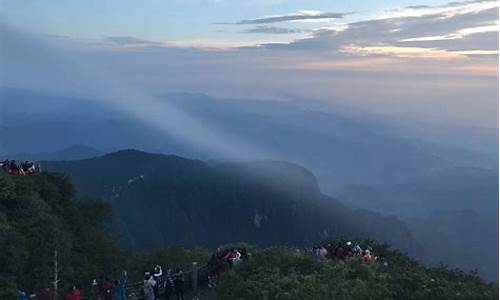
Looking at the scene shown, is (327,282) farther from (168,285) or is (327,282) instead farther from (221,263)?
(168,285)

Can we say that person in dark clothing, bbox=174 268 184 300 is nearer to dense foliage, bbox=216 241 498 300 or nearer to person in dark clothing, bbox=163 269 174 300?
person in dark clothing, bbox=163 269 174 300

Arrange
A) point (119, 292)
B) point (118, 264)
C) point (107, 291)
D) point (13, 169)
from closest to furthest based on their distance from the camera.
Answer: point (119, 292) < point (107, 291) < point (13, 169) < point (118, 264)

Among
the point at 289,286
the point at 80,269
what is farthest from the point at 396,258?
the point at 80,269

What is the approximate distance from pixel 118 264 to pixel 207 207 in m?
117

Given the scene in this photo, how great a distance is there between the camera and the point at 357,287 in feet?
53.6

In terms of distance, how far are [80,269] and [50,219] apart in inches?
140

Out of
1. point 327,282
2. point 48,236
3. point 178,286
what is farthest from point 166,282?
point 48,236

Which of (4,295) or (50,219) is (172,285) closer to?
(4,295)

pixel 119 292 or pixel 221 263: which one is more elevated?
pixel 119 292

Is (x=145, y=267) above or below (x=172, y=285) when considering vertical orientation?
below

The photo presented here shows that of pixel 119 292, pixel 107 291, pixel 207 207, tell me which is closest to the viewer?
pixel 119 292

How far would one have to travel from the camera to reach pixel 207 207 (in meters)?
148

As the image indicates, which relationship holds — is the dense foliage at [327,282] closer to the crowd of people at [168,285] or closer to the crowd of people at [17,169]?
the crowd of people at [168,285]

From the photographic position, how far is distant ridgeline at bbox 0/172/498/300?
16.1 metres
